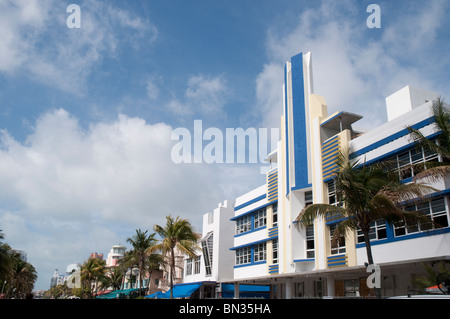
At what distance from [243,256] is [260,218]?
4.68 meters

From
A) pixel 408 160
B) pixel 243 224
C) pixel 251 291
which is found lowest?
pixel 251 291

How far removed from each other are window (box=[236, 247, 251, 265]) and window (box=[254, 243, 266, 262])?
4.29 feet

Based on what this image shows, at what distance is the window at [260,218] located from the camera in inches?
1377

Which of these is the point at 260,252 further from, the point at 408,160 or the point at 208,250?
the point at 408,160

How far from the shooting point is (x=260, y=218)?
117 ft

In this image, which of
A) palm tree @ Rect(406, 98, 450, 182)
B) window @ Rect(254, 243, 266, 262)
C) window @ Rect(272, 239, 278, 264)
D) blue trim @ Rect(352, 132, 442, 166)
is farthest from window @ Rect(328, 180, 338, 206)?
window @ Rect(254, 243, 266, 262)

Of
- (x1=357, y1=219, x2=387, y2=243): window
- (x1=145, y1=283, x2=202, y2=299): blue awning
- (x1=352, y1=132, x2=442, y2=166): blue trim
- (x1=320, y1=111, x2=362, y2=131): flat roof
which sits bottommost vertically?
(x1=145, y1=283, x2=202, y2=299): blue awning

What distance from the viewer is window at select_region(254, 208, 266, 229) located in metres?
35.0

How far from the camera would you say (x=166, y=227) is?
3166 cm

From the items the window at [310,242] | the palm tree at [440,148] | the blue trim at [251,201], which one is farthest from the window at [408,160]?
the blue trim at [251,201]

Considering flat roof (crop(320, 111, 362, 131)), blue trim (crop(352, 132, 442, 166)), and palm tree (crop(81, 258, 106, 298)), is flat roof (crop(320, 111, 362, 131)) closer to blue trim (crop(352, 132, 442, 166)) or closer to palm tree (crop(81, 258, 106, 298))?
blue trim (crop(352, 132, 442, 166))

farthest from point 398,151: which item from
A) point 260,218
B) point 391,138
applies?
point 260,218
